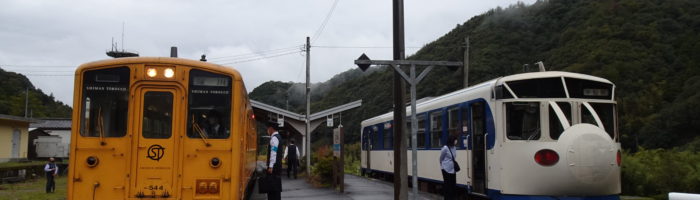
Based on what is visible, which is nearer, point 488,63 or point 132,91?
point 132,91

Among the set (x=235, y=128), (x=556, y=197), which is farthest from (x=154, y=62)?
(x=556, y=197)

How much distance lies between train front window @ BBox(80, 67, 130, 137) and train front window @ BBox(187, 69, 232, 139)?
877 mm

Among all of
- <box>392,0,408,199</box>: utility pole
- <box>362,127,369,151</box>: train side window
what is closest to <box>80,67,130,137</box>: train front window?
<box>392,0,408,199</box>: utility pole

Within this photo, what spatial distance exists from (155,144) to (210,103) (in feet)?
2.94

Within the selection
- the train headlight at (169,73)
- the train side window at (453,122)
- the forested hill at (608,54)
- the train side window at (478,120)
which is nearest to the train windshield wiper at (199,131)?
the train headlight at (169,73)

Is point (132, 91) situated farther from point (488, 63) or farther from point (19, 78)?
point (19, 78)

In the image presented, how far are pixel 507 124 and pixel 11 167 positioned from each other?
887 inches

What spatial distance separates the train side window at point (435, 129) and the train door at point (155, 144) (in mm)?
7299

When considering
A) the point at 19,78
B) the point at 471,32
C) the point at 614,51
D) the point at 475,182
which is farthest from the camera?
the point at 19,78

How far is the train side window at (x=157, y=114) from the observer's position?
28.0 feet

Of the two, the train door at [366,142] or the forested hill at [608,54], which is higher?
the forested hill at [608,54]

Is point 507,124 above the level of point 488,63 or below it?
below

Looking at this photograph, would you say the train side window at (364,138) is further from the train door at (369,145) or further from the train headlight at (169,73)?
the train headlight at (169,73)

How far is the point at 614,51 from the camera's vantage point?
38.0m
